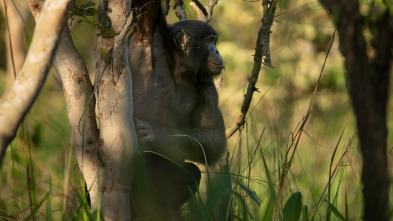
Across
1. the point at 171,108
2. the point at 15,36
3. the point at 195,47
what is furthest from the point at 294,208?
the point at 15,36

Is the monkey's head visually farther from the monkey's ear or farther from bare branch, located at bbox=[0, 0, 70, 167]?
bare branch, located at bbox=[0, 0, 70, 167]

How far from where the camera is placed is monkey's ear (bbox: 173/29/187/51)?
12.3 ft

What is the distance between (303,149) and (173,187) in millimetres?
913

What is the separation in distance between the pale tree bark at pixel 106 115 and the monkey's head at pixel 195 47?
133 cm

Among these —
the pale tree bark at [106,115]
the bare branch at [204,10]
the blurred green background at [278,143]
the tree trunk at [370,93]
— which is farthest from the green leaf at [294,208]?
the bare branch at [204,10]

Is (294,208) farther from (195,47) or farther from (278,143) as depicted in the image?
(195,47)

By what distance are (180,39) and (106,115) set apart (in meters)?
1.51

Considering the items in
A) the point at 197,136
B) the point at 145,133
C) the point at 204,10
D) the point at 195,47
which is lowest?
the point at 197,136

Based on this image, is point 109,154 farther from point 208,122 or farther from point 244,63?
point 244,63

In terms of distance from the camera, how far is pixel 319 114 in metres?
2.97

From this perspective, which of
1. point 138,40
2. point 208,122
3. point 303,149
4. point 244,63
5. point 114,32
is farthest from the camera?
point 244,63

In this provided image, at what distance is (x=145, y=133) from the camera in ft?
10.2

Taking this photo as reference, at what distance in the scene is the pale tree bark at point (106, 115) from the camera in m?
2.39

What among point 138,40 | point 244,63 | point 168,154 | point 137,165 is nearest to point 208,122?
point 168,154
